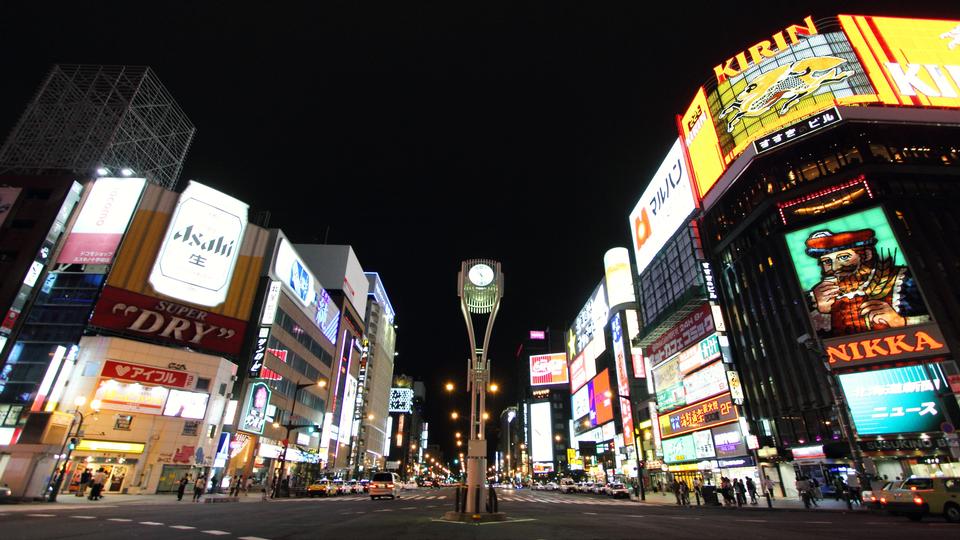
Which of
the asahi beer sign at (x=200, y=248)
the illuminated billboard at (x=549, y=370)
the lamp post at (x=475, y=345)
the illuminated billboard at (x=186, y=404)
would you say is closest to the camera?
the lamp post at (x=475, y=345)

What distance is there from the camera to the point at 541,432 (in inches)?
5118

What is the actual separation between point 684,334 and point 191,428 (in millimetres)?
51068

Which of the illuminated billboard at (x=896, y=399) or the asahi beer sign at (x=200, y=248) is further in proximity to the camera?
the asahi beer sign at (x=200, y=248)

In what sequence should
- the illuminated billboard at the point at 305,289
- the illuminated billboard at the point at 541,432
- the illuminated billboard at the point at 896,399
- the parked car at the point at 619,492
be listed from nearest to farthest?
the illuminated billboard at the point at 896,399
the parked car at the point at 619,492
the illuminated billboard at the point at 305,289
the illuminated billboard at the point at 541,432

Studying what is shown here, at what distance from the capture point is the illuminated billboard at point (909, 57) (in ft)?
140

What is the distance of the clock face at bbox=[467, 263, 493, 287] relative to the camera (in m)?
17.4

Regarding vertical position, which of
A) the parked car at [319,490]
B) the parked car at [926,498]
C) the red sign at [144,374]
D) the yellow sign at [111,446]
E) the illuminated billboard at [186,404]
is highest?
the red sign at [144,374]

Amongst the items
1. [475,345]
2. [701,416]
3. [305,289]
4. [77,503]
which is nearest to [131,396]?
[77,503]

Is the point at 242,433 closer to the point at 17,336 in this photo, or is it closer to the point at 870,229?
the point at 17,336

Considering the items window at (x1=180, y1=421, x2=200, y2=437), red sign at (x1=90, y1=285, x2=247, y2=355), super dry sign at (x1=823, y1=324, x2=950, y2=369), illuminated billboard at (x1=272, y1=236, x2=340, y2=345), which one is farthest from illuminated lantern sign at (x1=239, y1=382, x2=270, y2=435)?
super dry sign at (x1=823, y1=324, x2=950, y2=369)

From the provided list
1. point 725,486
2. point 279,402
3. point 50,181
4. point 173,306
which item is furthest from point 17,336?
point 725,486

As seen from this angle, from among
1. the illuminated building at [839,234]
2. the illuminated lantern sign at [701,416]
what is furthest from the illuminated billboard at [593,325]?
the illuminated building at [839,234]

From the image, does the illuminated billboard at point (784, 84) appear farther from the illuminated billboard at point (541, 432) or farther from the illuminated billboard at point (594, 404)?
the illuminated billboard at point (541, 432)

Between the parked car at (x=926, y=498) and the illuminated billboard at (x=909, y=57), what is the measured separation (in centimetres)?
4246
